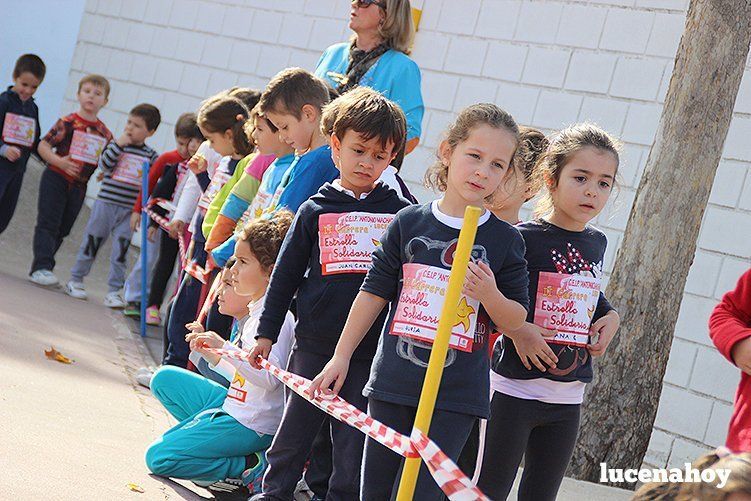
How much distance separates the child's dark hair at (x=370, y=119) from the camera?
4.38 meters

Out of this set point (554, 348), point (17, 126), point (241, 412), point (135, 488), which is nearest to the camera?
point (554, 348)

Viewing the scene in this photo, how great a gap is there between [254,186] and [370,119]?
225cm

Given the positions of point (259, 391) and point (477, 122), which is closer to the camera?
point (477, 122)

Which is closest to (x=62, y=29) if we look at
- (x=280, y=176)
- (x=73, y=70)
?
(x=73, y=70)

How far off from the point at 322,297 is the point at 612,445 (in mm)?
2499

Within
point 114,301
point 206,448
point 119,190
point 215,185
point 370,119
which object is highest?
point 370,119

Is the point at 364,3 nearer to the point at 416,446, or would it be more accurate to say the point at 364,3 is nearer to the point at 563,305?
the point at 563,305

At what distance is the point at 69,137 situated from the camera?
10.7 meters

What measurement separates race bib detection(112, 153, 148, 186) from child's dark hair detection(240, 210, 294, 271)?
18.7ft

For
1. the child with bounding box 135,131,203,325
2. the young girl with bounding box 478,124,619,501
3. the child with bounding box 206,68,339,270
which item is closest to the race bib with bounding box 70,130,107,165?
the child with bounding box 135,131,203,325

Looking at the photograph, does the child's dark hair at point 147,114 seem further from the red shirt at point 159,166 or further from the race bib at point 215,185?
the race bib at point 215,185

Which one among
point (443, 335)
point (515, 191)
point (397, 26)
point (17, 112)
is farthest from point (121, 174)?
point (443, 335)

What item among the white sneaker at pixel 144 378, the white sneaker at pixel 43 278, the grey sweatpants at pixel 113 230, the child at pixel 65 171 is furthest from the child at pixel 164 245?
the white sneaker at pixel 144 378

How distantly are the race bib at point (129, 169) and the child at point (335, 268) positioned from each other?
6394 millimetres
